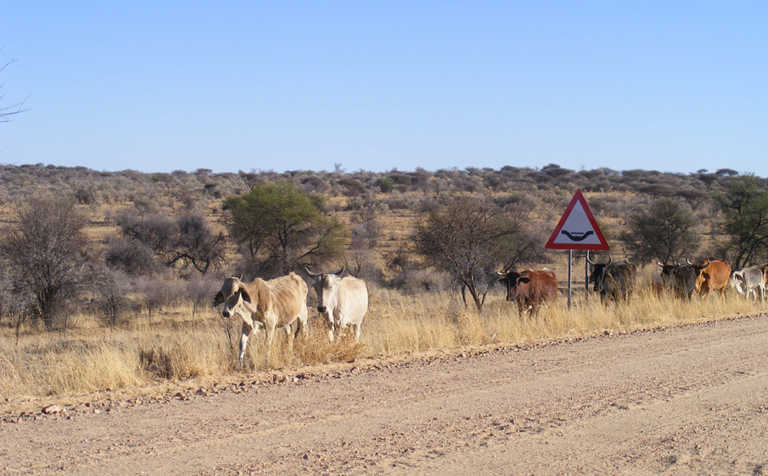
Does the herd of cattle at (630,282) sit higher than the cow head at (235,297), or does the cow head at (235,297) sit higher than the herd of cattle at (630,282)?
the cow head at (235,297)

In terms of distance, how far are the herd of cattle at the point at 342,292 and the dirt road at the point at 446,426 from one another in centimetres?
218

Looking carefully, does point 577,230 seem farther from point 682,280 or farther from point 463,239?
point 463,239

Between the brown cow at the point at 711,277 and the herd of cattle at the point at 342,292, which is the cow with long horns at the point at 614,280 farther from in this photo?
the brown cow at the point at 711,277

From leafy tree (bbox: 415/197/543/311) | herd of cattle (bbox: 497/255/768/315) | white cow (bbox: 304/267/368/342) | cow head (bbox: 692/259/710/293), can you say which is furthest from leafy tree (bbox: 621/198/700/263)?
white cow (bbox: 304/267/368/342)

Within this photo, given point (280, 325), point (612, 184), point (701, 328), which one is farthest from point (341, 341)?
point (612, 184)

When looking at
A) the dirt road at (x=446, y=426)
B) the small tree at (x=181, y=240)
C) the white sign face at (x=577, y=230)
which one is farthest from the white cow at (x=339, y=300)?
the small tree at (x=181, y=240)

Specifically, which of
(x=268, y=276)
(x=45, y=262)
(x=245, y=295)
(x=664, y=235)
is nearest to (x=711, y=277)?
(x=245, y=295)

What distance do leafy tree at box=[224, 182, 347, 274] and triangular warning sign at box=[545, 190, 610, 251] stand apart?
1624cm

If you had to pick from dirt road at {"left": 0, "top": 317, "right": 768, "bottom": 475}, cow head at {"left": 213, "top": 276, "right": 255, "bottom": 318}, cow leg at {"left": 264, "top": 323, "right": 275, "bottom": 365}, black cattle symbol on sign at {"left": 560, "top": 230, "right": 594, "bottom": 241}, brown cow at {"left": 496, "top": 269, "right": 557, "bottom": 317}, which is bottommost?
dirt road at {"left": 0, "top": 317, "right": 768, "bottom": 475}

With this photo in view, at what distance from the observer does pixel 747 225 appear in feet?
98.9

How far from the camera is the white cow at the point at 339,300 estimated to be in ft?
36.9

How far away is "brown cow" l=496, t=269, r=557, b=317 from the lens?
14172mm

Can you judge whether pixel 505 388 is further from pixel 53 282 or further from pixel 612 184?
pixel 612 184

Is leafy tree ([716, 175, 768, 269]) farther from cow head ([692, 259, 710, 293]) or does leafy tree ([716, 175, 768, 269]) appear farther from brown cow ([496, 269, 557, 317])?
brown cow ([496, 269, 557, 317])
